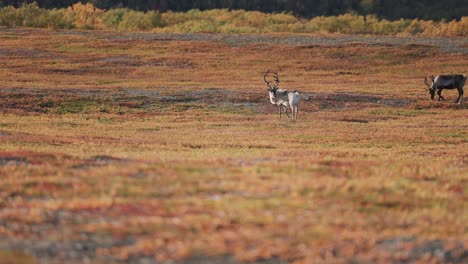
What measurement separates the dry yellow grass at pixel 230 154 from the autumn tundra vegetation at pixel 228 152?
47 millimetres

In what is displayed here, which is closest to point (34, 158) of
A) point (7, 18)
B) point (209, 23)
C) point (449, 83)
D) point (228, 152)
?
point (228, 152)

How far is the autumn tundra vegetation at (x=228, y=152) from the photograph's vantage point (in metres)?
11.3

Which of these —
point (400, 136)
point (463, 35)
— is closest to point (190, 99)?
point (400, 136)

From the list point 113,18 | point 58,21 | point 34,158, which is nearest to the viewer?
point 34,158

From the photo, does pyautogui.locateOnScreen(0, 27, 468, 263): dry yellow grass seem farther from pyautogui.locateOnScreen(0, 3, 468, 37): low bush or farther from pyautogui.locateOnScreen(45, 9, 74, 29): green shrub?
pyautogui.locateOnScreen(0, 3, 468, 37): low bush

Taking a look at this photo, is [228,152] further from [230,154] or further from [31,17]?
[31,17]

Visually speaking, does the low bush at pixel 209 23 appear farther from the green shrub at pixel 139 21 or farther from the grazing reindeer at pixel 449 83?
the grazing reindeer at pixel 449 83

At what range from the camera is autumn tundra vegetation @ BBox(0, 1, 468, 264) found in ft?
37.1

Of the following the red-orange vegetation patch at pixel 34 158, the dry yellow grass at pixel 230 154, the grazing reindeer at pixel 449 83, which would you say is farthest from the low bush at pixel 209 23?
the red-orange vegetation patch at pixel 34 158

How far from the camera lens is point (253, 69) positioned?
6103 cm

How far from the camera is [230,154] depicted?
23.0m

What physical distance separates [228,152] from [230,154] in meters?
1.42

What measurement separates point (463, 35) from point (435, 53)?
1991 cm

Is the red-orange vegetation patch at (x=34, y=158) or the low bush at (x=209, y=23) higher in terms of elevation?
the red-orange vegetation patch at (x=34, y=158)
